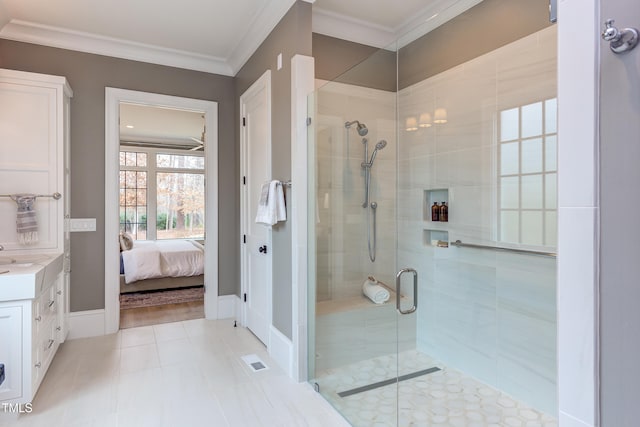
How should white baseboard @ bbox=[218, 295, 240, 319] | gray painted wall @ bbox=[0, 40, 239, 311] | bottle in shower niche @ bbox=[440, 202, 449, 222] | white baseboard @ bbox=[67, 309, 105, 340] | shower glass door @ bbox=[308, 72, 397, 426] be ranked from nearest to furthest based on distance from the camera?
shower glass door @ bbox=[308, 72, 397, 426] < bottle in shower niche @ bbox=[440, 202, 449, 222] < gray painted wall @ bbox=[0, 40, 239, 311] < white baseboard @ bbox=[67, 309, 105, 340] < white baseboard @ bbox=[218, 295, 240, 319]

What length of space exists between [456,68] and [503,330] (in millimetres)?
1869

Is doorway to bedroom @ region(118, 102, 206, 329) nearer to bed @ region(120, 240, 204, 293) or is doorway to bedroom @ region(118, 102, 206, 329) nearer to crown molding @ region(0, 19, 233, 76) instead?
bed @ region(120, 240, 204, 293)

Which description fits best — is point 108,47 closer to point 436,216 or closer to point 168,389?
point 168,389

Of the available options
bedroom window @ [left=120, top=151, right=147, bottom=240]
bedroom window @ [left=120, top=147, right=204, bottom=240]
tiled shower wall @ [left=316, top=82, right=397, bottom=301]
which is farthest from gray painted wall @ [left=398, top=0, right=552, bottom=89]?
bedroom window @ [left=120, top=151, right=147, bottom=240]

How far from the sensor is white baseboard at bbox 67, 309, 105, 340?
132 inches

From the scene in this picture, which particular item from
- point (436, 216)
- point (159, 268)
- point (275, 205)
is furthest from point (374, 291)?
point (159, 268)

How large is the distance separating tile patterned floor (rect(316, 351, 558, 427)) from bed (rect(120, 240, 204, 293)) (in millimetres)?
3466

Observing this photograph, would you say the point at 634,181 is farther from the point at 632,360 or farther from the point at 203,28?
the point at 203,28

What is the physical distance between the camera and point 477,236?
8.48 feet

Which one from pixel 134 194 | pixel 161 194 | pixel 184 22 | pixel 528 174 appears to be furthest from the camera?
pixel 161 194

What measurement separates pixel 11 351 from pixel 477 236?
3.00 m

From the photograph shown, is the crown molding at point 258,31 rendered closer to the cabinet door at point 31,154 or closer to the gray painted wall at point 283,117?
the gray painted wall at point 283,117

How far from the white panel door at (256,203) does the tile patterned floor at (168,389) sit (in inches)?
13.1

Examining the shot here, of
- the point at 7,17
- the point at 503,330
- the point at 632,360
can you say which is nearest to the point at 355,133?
the point at 503,330
